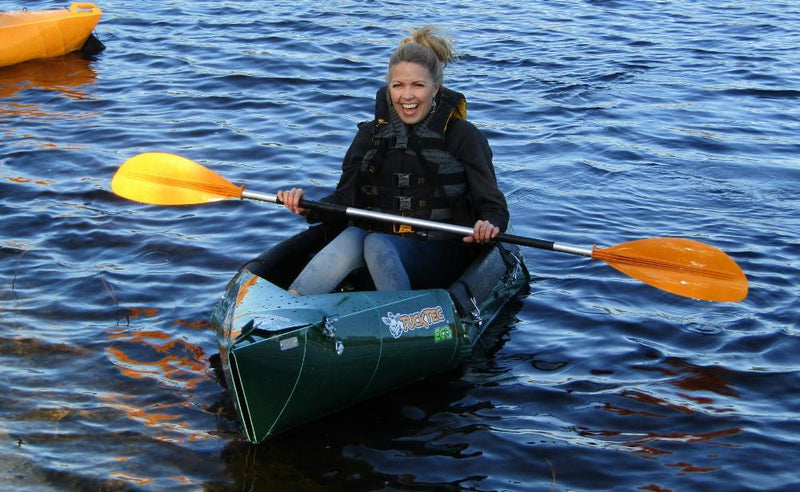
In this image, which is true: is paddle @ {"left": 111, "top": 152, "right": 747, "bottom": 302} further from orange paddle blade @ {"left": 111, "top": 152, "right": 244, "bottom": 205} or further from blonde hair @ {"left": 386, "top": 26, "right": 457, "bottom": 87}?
blonde hair @ {"left": 386, "top": 26, "right": 457, "bottom": 87}

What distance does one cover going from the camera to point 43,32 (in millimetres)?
9344

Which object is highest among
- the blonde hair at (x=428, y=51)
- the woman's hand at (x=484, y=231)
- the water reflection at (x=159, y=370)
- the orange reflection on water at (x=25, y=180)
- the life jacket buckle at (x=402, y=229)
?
the blonde hair at (x=428, y=51)

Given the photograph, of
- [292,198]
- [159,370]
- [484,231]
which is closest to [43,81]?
[292,198]

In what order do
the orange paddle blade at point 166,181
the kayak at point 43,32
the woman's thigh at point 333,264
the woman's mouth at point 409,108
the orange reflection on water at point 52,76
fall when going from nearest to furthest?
1. the woman's thigh at point 333,264
2. the woman's mouth at point 409,108
3. the orange paddle blade at point 166,181
4. the orange reflection on water at point 52,76
5. the kayak at point 43,32

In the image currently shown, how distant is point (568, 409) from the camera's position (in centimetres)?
418

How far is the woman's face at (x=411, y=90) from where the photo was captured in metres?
4.49

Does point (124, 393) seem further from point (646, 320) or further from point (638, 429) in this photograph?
point (646, 320)

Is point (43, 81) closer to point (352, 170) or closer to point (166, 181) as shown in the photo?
point (166, 181)

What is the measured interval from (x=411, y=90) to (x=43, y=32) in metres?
5.90

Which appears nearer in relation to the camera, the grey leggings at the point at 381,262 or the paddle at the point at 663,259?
the grey leggings at the point at 381,262

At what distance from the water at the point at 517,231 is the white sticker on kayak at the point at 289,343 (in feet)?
1.50

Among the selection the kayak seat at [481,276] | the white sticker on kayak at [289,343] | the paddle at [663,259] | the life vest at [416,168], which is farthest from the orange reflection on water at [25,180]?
the white sticker on kayak at [289,343]

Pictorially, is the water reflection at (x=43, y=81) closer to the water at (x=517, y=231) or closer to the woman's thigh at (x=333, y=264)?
the water at (x=517, y=231)

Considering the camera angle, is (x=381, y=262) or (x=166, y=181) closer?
(x=381, y=262)
